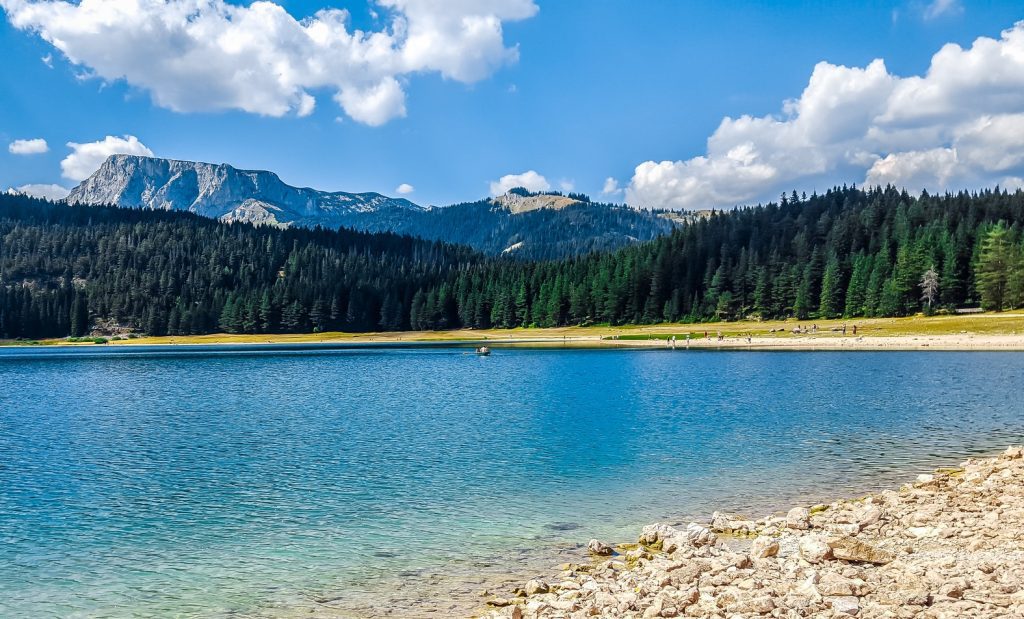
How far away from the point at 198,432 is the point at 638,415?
23054 millimetres

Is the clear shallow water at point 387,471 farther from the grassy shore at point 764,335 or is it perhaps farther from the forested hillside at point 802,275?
the forested hillside at point 802,275

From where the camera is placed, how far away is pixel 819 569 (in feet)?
35.5

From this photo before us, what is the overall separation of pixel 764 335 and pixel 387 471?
4356 inches

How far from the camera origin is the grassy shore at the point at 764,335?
311 ft

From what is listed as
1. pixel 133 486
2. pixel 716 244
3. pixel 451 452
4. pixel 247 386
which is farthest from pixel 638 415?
pixel 716 244

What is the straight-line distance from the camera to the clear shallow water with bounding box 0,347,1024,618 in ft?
47.5

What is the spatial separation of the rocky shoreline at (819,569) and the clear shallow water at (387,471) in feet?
7.92

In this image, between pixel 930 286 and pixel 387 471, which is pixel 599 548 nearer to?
pixel 387 471

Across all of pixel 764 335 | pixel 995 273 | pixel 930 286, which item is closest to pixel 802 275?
pixel 930 286

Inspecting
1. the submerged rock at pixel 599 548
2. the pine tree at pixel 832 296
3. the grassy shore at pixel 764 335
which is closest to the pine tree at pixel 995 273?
the grassy shore at pixel 764 335

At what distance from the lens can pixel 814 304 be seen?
5851 inches

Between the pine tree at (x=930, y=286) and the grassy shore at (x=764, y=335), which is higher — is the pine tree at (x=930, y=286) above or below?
above

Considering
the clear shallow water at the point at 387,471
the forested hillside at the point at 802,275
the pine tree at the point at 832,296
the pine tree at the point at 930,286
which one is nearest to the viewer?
the clear shallow water at the point at 387,471

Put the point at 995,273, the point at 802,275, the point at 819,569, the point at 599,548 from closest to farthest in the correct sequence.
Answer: the point at 819,569, the point at 599,548, the point at 995,273, the point at 802,275
